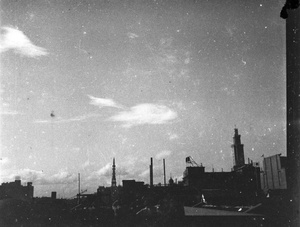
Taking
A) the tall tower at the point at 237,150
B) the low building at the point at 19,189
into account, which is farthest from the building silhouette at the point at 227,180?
the low building at the point at 19,189

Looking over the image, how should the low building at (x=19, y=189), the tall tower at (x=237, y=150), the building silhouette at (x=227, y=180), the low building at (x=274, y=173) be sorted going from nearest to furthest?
the low building at (x=274, y=173) < the building silhouette at (x=227, y=180) < the low building at (x=19, y=189) < the tall tower at (x=237, y=150)

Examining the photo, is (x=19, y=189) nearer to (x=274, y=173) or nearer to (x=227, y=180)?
(x=227, y=180)

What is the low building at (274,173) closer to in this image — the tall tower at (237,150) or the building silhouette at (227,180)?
the building silhouette at (227,180)

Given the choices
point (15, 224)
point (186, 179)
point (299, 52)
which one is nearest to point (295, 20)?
point (299, 52)

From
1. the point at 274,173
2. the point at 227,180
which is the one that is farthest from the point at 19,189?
the point at 274,173

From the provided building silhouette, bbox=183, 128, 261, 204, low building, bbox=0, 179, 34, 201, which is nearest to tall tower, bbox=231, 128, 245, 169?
building silhouette, bbox=183, 128, 261, 204

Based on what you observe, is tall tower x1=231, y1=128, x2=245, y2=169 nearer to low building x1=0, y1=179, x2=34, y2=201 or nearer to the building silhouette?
the building silhouette

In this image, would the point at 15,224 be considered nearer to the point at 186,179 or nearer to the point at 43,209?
the point at 43,209

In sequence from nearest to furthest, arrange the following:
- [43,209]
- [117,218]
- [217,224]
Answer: [217,224]
[117,218]
[43,209]
